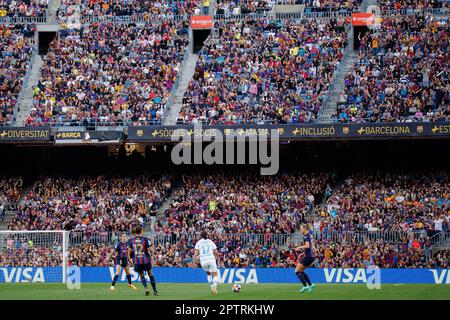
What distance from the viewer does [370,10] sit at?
161 feet

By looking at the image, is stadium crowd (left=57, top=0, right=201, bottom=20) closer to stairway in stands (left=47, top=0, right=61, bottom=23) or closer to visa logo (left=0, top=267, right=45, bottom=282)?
stairway in stands (left=47, top=0, right=61, bottom=23)

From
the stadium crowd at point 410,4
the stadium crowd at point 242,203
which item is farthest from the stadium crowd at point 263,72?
the stadium crowd at point 242,203

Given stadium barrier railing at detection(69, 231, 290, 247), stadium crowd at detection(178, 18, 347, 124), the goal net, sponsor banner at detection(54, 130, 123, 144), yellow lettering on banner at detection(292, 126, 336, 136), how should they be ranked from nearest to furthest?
the goal net, stadium barrier railing at detection(69, 231, 290, 247), yellow lettering on banner at detection(292, 126, 336, 136), sponsor banner at detection(54, 130, 123, 144), stadium crowd at detection(178, 18, 347, 124)

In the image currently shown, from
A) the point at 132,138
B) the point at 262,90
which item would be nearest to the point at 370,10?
the point at 262,90

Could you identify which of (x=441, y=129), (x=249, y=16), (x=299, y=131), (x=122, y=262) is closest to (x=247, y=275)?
(x=299, y=131)

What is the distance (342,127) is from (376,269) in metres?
10.3

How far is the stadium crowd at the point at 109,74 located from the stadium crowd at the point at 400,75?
391 inches

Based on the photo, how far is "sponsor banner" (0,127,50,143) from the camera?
45.3 m

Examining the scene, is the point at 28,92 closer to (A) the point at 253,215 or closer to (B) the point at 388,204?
(A) the point at 253,215

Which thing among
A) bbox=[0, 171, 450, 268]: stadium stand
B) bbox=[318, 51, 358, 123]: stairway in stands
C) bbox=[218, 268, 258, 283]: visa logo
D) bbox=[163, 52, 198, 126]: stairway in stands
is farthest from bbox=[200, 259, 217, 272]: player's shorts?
bbox=[163, 52, 198, 126]: stairway in stands

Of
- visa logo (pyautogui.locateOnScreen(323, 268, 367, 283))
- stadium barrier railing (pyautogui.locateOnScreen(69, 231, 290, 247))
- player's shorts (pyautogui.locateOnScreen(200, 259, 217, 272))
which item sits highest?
player's shorts (pyautogui.locateOnScreen(200, 259, 217, 272))

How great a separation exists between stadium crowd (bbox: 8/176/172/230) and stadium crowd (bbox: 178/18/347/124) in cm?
413

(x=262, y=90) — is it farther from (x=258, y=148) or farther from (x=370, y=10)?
(x=370, y=10)

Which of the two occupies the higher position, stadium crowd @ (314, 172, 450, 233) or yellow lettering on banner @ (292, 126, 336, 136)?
yellow lettering on banner @ (292, 126, 336, 136)
